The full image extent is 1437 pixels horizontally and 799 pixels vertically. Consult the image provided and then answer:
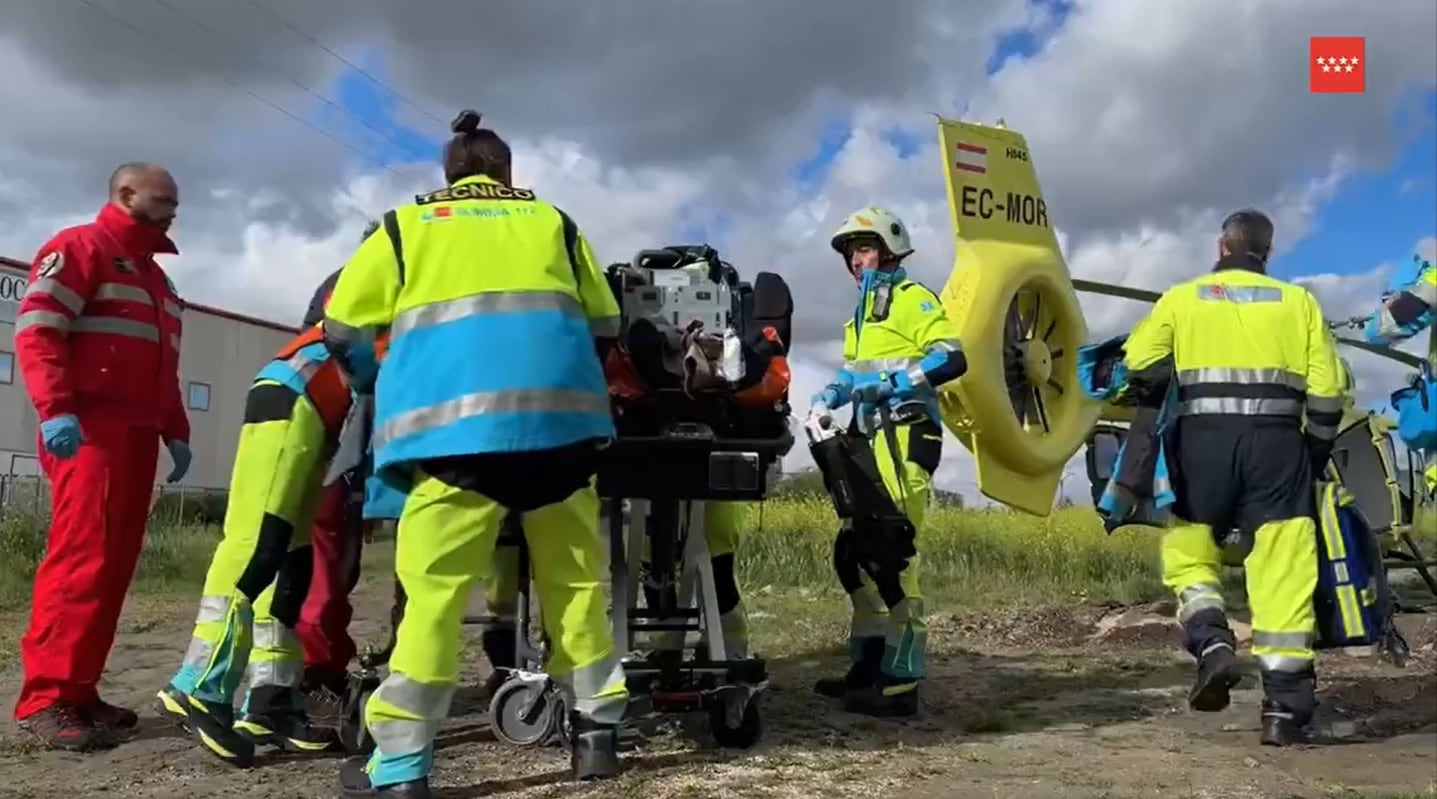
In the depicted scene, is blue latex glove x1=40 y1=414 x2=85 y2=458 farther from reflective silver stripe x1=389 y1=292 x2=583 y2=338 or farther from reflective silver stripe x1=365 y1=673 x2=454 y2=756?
reflective silver stripe x1=365 y1=673 x2=454 y2=756

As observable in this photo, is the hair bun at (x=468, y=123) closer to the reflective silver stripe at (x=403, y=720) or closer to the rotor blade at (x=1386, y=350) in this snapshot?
the reflective silver stripe at (x=403, y=720)

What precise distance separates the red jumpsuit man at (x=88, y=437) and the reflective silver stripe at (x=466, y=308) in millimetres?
1730

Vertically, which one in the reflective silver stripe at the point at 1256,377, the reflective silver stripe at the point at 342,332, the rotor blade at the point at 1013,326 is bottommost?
the reflective silver stripe at the point at 342,332

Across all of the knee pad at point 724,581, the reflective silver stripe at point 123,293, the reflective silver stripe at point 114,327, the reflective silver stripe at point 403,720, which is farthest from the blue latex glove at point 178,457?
the reflective silver stripe at point 403,720

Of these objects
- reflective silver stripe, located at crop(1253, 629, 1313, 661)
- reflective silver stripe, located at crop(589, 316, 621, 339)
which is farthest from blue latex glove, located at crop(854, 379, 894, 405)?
reflective silver stripe, located at crop(589, 316, 621, 339)

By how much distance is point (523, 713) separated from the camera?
12.6ft

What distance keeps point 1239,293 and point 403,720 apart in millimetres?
3380

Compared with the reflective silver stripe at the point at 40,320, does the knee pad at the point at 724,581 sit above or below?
below

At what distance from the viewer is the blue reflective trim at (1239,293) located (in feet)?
15.2

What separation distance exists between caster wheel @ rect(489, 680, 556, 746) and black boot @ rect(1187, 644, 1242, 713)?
7.40ft

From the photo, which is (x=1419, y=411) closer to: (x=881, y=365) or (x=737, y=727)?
(x=881, y=365)

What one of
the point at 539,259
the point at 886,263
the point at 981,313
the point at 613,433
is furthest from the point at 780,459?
the point at 981,313

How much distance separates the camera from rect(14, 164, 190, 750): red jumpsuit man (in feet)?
13.6

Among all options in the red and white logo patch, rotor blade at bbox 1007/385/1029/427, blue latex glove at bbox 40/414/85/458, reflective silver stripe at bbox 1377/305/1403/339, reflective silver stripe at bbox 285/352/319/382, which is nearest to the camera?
reflective silver stripe at bbox 285/352/319/382
